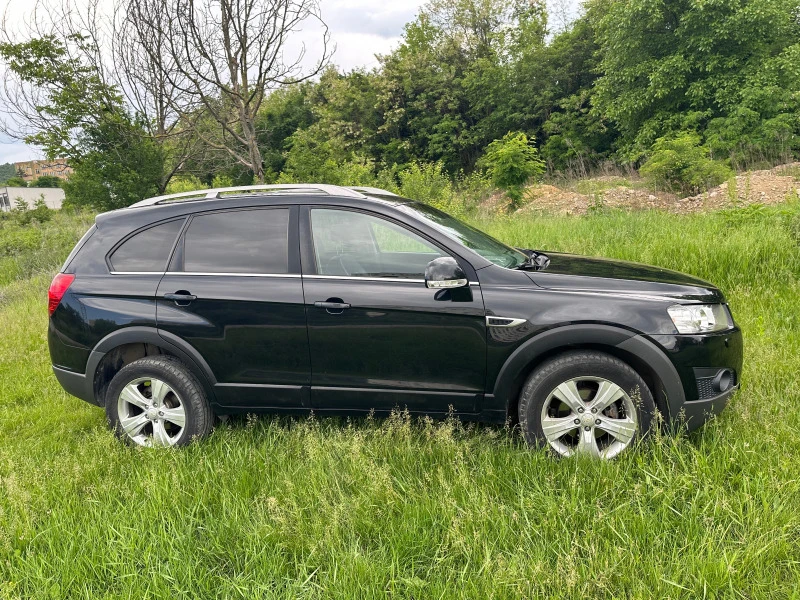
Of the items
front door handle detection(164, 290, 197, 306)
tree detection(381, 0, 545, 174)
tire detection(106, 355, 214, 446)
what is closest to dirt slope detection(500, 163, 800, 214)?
front door handle detection(164, 290, 197, 306)

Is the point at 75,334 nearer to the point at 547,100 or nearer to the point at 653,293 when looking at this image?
the point at 653,293

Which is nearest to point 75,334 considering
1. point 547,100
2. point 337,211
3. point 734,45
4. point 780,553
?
point 337,211

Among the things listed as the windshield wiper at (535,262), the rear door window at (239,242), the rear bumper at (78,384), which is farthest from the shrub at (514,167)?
the rear bumper at (78,384)

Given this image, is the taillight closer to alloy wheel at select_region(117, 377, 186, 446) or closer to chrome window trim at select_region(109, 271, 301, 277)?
chrome window trim at select_region(109, 271, 301, 277)

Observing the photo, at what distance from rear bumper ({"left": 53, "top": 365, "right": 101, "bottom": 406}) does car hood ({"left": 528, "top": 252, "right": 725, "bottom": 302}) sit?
3049 millimetres

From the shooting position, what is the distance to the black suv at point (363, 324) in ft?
9.42

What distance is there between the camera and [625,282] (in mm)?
3025

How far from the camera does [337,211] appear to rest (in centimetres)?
332

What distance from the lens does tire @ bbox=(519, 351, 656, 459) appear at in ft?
9.32

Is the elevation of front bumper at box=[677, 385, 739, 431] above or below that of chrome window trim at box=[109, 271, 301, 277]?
below

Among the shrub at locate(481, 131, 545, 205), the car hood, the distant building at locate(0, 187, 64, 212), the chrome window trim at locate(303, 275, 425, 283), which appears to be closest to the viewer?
the car hood

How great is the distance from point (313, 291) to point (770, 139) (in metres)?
19.3

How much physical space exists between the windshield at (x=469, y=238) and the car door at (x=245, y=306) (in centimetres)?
86

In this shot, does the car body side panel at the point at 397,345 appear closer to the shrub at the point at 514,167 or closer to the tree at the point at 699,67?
the shrub at the point at 514,167
